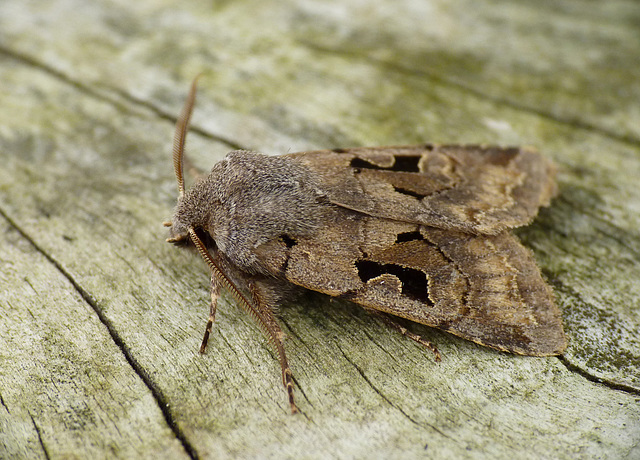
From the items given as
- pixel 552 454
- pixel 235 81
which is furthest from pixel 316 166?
pixel 552 454

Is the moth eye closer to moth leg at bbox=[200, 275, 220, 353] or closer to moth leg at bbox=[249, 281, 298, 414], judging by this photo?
moth leg at bbox=[249, 281, 298, 414]

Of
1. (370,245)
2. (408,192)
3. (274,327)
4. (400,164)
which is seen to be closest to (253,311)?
(274,327)

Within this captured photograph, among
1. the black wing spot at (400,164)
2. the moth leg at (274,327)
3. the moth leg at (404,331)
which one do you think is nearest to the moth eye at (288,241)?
the moth leg at (274,327)

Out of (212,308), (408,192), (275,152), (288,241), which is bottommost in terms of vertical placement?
(212,308)

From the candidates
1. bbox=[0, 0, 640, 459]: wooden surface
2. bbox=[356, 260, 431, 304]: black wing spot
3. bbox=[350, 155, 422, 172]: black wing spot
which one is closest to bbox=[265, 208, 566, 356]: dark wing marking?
bbox=[356, 260, 431, 304]: black wing spot

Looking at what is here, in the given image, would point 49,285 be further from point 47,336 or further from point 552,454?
point 552,454

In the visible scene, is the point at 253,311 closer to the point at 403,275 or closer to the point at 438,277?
the point at 403,275
